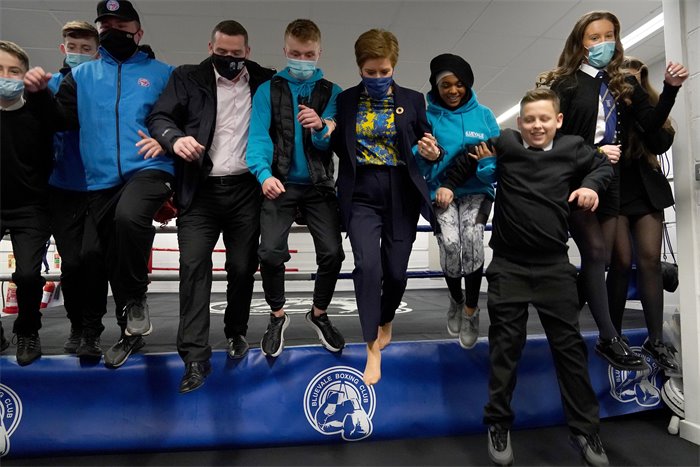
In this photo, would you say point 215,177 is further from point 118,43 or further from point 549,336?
point 549,336

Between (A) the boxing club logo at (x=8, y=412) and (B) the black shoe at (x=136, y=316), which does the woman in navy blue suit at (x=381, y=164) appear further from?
(A) the boxing club logo at (x=8, y=412)

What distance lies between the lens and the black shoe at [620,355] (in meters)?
1.63

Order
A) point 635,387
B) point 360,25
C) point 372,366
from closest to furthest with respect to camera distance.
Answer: point 372,366 → point 635,387 → point 360,25

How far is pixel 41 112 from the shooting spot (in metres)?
1.66

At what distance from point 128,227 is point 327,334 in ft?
3.00

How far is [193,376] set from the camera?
145 centimetres

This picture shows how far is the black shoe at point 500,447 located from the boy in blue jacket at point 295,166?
0.69 meters

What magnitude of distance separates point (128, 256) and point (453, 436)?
158 centimetres

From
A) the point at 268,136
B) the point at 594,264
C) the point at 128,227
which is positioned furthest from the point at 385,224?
the point at 128,227

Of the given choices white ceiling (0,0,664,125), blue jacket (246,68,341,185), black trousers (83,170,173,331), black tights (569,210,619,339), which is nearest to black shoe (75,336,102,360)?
black trousers (83,170,173,331)

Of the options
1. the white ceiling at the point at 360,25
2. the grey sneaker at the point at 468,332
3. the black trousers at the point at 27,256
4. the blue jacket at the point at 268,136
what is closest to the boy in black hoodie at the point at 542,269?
the grey sneaker at the point at 468,332

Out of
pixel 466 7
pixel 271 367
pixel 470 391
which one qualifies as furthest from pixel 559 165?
pixel 466 7

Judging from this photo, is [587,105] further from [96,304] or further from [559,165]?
[96,304]

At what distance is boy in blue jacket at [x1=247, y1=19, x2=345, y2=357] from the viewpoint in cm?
163
